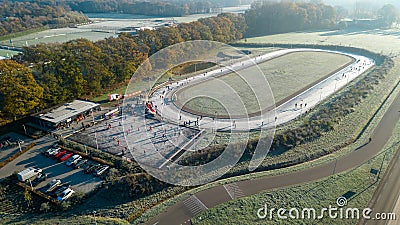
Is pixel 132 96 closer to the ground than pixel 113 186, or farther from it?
farther from it

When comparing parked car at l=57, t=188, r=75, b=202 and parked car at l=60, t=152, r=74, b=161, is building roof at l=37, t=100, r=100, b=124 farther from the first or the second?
parked car at l=57, t=188, r=75, b=202

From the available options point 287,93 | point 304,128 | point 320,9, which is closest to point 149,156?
point 304,128

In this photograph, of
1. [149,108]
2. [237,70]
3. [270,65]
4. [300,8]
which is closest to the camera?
[149,108]

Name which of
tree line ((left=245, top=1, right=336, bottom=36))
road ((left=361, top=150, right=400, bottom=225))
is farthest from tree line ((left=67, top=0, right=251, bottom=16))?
road ((left=361, top=150, right=400, bottom=225))

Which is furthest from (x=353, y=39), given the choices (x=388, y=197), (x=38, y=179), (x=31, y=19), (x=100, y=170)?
(x=31, y=19)

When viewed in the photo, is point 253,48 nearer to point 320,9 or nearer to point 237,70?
point 237,70

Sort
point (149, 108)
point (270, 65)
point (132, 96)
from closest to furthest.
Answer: point (149, 108) → point (132, 96) → point (270, 65)

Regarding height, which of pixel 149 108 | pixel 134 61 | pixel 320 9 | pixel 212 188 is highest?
pixel 320 9
